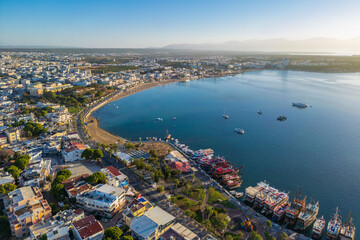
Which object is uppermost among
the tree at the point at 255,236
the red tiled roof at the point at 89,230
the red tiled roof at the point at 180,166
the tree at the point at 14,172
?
the tree at the point at 14,172

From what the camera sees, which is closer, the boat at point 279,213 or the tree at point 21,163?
the boat at point 279,213

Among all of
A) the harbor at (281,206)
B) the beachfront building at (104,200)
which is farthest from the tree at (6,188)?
the harbor at (281,206)

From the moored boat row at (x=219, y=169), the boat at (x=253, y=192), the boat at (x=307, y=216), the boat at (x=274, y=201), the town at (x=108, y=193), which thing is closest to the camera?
the town at (x=108, y=193)

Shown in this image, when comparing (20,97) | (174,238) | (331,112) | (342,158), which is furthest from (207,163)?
(20,97)

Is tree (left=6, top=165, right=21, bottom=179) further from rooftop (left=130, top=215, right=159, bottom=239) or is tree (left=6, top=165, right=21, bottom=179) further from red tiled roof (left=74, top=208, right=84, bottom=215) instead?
rooftop (left=130, top=215, right=159, bottom=239)

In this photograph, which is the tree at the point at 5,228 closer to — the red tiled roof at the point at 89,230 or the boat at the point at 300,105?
the red tiled roof at the point at 89,230

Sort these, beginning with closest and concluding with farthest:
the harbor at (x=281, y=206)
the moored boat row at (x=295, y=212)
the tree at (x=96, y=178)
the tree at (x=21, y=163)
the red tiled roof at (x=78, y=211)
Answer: the red tiled roof at (x=78, y=211)
the moored boat row at (x=295, y=212)
the harbor at (x=281, y=206)
the tree at (x=96, y=178)
the tree at (x=21, y=163)

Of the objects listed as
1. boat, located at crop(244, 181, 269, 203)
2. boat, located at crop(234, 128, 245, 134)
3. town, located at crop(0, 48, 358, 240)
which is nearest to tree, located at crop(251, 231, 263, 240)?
town, located at crop(0, 48, 358, 240)

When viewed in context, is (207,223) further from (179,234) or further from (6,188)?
(6,188)

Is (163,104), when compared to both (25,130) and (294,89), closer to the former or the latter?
(25,130)
